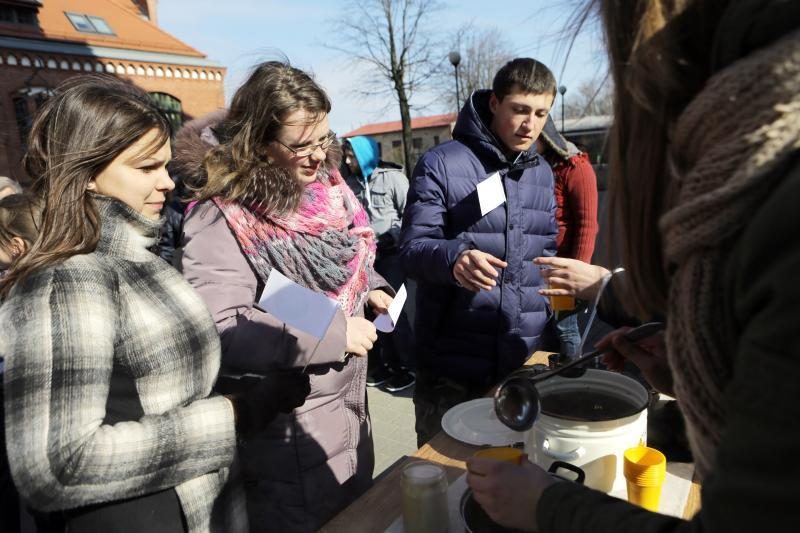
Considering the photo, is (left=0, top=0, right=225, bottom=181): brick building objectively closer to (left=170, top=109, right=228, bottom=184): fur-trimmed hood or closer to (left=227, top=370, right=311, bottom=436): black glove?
(left=170, top=109, right=228, bottom=184): fur-trimmed hood

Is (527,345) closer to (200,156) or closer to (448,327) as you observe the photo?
(448,327)

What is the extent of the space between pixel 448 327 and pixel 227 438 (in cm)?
115

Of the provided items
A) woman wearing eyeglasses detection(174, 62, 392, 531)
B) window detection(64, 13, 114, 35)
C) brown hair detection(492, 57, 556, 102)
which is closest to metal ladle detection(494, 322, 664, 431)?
woman wearing eyeglasses detection(174, 62, 392, 531)

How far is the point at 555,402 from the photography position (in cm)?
121

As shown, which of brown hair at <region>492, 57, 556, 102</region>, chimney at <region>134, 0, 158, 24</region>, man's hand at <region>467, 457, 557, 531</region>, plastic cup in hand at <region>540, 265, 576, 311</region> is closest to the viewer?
man's hand at <region>467, 457, 557, 531</region>

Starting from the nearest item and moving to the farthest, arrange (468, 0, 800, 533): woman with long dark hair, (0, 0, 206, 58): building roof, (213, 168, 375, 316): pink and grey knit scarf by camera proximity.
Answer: (468, 0, 800, 533): woman with long dark hair, (213, 168, 375, 316): pink and grey knit scarf, (0, 0, 206, 58): building roof

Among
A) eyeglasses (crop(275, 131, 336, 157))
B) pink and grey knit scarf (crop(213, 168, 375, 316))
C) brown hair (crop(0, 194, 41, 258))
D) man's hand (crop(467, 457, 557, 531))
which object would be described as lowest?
man's hand (crop(467, 457, 557, 531))

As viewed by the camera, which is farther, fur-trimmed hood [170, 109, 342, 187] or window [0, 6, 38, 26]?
window [0, 6, 38, 26]

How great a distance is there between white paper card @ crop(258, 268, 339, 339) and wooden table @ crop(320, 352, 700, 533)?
1.35 feet

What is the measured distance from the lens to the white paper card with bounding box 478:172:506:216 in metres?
2.09

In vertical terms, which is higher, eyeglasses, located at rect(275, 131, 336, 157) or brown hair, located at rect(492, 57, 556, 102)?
brown hair, located at rect(492, 57, 556, 102)

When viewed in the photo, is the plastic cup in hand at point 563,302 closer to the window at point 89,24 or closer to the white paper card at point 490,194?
the white paper card at point 490,194

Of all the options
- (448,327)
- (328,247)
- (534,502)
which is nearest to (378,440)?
(448,327)

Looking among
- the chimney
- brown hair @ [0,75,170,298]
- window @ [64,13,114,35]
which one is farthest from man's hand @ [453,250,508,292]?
the chimney
